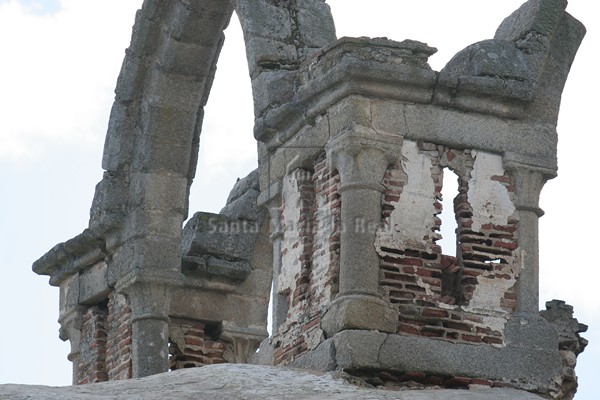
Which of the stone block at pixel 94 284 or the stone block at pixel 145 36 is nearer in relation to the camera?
the stone block at pixel 145 36

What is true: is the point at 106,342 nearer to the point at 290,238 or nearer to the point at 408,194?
the point at 290,238

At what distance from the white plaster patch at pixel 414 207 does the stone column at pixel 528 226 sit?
0.64 m

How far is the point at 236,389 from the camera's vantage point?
11125 mm

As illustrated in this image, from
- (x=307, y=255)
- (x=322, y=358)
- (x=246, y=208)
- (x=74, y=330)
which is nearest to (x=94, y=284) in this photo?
(x=74, y=330)

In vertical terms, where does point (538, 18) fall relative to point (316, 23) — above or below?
below

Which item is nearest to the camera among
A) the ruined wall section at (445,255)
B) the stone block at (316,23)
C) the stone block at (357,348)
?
the stone block at (357,348)

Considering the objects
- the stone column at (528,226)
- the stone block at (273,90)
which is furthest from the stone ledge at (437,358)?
the stone block at (273,90)

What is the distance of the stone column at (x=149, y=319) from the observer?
52.1 ft

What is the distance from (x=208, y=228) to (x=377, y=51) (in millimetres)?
4265

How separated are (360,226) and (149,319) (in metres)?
3.75

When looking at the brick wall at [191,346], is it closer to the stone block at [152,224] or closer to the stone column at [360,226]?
the stone block at [152,224]

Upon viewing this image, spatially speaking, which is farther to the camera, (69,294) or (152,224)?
(69,294)

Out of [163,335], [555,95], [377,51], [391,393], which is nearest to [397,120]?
[377,51]

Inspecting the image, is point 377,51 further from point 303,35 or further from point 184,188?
point 184,188
